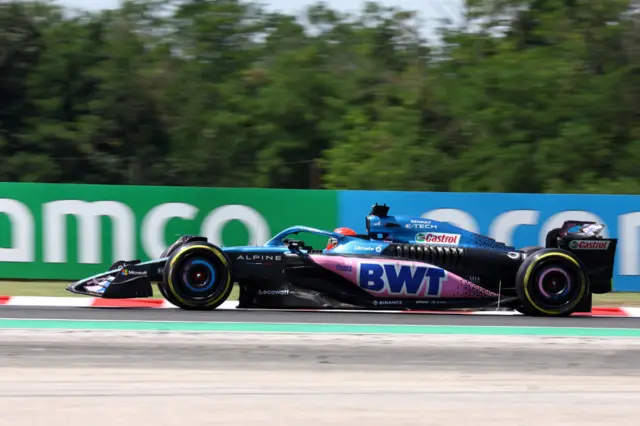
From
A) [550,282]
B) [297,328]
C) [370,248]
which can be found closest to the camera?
[297,328]

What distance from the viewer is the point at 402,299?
35.3ft

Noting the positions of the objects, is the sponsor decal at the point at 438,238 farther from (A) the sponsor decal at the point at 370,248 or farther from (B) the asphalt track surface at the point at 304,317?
(B) the asphalt track surface at the point at 304,317

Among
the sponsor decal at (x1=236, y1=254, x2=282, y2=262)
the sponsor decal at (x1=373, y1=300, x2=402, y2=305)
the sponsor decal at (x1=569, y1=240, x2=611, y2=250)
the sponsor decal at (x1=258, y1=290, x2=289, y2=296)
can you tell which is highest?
the sponsor decal at (x1=569, y1=240, x2=611, y2=250)

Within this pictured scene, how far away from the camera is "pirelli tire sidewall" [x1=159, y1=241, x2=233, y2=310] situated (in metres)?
10.7

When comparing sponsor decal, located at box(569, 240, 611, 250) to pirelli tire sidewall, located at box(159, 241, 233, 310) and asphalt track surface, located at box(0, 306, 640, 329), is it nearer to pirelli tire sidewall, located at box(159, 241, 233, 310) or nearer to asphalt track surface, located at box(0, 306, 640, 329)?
asphalt track surface, located at box(0, 306, 640, 329)

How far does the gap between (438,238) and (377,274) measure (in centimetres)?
88

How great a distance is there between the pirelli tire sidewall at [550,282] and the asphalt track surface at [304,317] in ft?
0.53

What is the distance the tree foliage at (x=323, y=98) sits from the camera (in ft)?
74.9

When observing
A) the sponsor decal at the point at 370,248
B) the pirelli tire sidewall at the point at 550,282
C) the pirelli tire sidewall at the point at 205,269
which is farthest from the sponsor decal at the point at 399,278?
the pirelli tire sidewall at the point at 205,269

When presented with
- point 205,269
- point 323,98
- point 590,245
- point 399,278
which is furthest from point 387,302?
point 323,98

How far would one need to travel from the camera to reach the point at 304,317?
10656 mm

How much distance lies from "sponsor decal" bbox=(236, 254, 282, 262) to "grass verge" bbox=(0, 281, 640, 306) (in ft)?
7.81

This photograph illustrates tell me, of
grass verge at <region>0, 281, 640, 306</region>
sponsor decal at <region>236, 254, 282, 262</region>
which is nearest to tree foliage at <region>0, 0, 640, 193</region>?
grass verge at <region>0, 281, 640, 306</region>

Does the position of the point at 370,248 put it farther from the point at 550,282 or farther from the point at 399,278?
the point at 550,282
